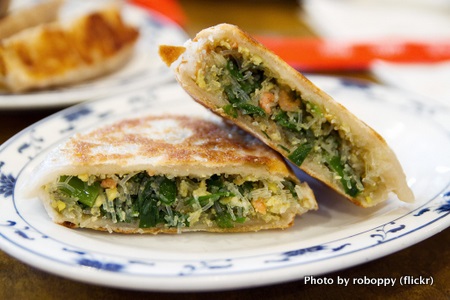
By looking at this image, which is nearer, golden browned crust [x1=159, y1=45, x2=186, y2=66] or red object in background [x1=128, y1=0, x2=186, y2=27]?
golden browned crust [x1=159, y1=45, x2=186, y2=66]

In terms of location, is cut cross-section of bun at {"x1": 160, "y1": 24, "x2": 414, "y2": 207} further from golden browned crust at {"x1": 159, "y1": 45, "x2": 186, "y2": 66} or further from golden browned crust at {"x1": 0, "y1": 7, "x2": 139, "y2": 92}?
golden browned crust at {"x1": 0, "y1": 7, "x2": 139, "y2": 92}

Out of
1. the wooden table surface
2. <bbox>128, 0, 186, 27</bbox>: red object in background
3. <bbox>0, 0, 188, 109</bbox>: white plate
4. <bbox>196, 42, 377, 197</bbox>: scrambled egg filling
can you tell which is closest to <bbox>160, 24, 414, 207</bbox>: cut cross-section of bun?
<bbox>196, 42, 377, 197</bbox>: scrambled egg filling

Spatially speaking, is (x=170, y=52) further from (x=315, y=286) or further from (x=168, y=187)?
(x=315, y=286)

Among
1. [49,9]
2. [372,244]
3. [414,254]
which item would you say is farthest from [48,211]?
[49,9]

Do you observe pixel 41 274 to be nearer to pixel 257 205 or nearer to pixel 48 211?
pixel 48 211

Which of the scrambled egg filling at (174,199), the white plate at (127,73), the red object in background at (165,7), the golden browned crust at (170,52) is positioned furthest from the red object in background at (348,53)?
the scrambled egg filling at (174,199)

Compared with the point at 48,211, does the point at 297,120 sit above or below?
above
